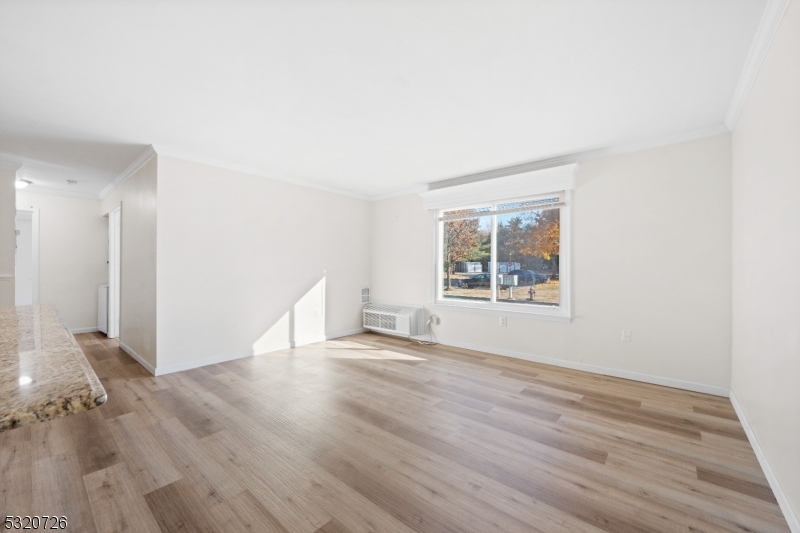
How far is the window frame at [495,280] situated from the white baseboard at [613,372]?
0.48 m

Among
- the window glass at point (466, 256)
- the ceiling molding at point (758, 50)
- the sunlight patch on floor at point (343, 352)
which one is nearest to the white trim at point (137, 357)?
the sunlight patch on floor at point (343, 352)

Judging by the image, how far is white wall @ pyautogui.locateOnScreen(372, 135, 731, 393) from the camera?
305 cm

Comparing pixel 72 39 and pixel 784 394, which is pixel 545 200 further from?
pixel 72 39

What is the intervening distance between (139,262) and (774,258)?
5574 mm

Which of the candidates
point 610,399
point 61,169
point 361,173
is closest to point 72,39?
point 361,173

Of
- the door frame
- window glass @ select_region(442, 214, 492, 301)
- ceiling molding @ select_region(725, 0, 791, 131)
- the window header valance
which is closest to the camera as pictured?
ceiling molding @ select_region(725, 0, 791, 131)

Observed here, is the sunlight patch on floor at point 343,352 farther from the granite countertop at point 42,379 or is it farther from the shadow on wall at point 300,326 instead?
the granite countertop at point 42,379

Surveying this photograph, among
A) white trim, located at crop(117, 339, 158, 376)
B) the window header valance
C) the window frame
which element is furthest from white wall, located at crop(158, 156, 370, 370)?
the window header valance

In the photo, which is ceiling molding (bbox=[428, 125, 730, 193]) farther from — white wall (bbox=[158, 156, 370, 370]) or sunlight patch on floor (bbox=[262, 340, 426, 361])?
sunlight patch on floor (bbox=[262, 340, 426, 361])

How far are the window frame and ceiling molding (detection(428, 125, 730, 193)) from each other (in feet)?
1.10

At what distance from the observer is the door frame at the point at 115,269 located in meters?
4.83

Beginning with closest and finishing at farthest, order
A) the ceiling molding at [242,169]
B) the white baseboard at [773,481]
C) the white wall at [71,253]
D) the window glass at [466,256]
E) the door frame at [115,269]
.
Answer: the white baseboard at [773,481] < the ceiling molding at [242,169] < the window glass at [466,256] < the door frame at [115,269] < the white wall at [71,253]

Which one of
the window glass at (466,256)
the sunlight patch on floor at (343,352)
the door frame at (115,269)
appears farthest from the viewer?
the door frame at (115,269)

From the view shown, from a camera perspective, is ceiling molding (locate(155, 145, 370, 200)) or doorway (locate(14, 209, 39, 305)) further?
doorway (locate(14, 209, 39, 305))
